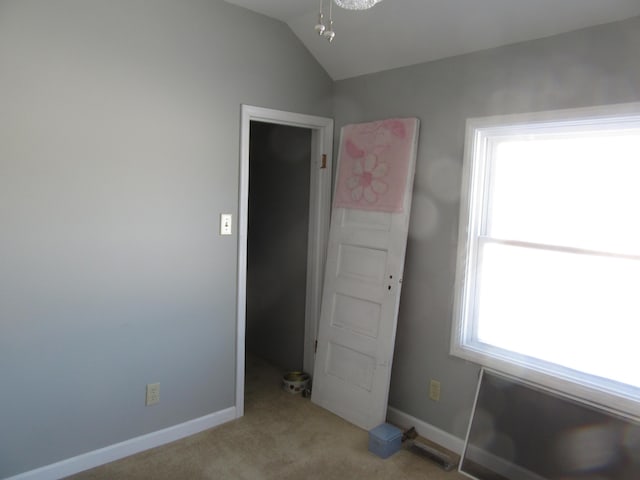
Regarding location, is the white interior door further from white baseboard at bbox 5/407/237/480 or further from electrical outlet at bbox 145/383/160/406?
electrical outlet at bbox 145/383/160/406

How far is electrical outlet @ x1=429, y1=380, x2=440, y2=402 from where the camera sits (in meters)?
2.77

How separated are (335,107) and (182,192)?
4.39ft

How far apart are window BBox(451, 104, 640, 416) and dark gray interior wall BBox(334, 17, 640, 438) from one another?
0.09 m

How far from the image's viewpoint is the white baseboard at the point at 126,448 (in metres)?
2.28

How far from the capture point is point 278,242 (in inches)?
154

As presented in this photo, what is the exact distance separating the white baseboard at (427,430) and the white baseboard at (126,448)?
1.06 meters

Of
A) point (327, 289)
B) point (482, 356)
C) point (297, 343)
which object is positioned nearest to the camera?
point (482, 356)

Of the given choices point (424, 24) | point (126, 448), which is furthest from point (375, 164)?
point (126, 448)

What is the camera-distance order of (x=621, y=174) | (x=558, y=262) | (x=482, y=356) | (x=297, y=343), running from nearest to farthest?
(x=621, y=174)
(x=558, y=262)
(x=482, y=356)
(x=297, y=343)

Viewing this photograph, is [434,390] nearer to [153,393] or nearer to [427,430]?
[427,430]

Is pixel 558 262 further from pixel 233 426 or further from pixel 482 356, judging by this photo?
pixel 233 426

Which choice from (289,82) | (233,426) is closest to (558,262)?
(289,82)

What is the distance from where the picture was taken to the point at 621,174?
2.12 metres

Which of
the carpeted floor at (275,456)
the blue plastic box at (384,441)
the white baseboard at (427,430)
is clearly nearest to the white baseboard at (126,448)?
the carpeted floor at (275,456)
